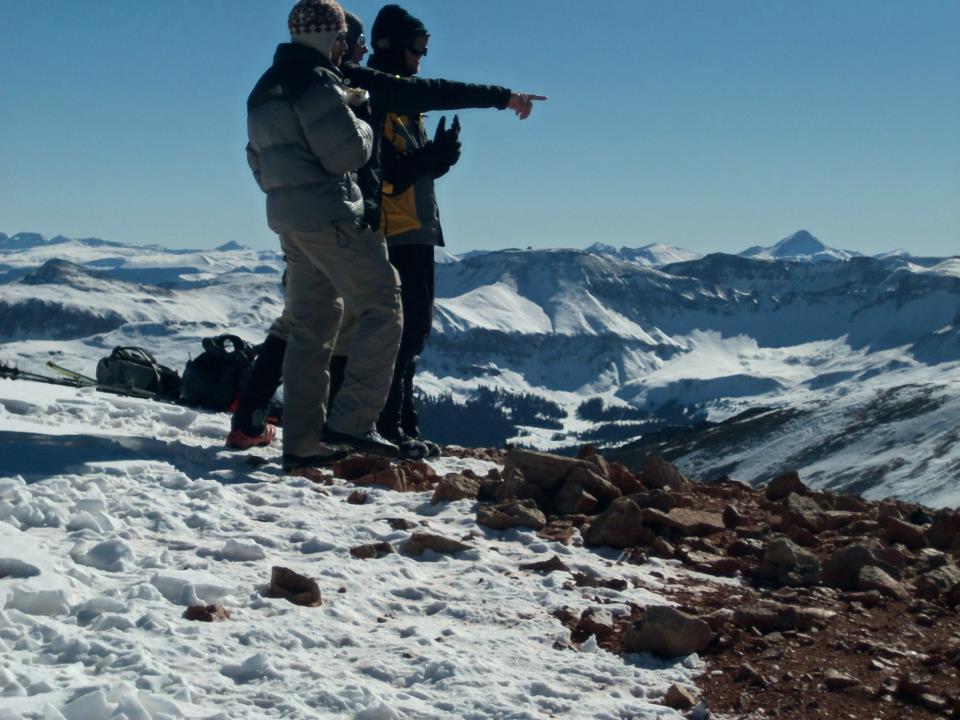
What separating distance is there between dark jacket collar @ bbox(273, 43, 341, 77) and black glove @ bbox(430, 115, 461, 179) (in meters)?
1.77

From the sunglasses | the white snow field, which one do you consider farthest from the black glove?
the white snow field

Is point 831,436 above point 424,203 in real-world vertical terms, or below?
below

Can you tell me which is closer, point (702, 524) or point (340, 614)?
point (340, 614)

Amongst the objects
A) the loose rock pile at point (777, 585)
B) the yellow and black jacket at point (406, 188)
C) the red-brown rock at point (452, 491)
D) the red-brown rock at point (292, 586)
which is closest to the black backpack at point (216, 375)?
the yellow and black jacket at point (406, 188)

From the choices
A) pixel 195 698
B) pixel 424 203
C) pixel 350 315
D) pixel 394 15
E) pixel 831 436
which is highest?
pixel 394 15

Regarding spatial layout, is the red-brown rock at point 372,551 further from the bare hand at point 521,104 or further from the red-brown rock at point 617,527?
the bare hand at point 521,104

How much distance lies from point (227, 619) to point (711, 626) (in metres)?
2.43

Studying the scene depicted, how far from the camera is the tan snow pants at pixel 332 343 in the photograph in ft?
27.2

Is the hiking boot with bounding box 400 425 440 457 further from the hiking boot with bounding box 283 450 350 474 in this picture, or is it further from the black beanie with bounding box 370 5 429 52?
the black beanie with bounding box 370 5 429 52

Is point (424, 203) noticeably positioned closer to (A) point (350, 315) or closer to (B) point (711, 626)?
(A) point (350, 315)

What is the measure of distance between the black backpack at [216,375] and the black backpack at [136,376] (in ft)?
1.61

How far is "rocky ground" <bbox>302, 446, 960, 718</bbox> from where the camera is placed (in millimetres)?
4824

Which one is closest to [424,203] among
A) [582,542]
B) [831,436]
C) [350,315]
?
[350,315]

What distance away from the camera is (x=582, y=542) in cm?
721
